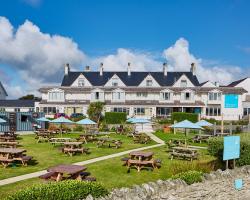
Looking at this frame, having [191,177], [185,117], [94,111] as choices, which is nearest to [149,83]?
[185,117]

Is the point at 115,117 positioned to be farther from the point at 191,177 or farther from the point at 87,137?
the point at 191,177

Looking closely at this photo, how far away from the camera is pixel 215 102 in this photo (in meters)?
60.5

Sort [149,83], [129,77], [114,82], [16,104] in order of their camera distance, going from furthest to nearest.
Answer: [16,104] < [129,77] < [114,82] < [149,83]

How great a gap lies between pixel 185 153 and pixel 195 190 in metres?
11.3

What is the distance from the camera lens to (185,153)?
22.3m

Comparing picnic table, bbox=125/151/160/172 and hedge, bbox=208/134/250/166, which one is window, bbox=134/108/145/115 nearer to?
picnic table, bbox=125/151/160/172

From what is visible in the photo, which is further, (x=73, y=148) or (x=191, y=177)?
(x=73, y=148)

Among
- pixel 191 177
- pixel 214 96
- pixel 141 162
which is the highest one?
pixel 214 96

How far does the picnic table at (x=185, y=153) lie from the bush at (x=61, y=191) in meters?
12.4

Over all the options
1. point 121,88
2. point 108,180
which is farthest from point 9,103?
point 108,180

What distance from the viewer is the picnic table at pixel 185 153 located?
21.0m

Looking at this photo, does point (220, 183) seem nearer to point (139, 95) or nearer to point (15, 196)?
point (15, 196)

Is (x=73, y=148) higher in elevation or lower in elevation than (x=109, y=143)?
higher

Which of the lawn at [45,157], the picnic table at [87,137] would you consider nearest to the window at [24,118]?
the picnic table at [87,137]
